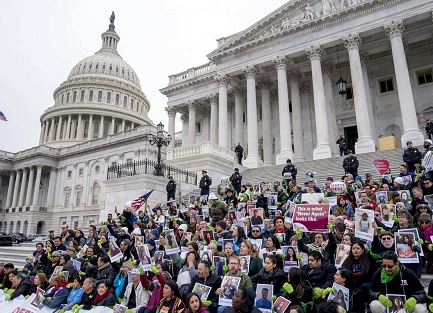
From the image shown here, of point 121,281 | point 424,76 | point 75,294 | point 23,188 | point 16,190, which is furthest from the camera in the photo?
point 16,190

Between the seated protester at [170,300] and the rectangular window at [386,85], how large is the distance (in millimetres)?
29917

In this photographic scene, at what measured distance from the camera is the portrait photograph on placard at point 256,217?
10008mm

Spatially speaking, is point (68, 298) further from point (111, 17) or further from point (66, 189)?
point (111, 17)

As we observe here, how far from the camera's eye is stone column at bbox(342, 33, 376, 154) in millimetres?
23616

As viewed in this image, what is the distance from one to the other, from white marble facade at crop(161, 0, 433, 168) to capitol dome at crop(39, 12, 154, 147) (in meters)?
45.7

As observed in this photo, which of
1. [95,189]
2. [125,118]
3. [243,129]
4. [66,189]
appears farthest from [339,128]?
[125,118]

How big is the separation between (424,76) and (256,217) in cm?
2654

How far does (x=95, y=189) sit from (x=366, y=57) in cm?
4791

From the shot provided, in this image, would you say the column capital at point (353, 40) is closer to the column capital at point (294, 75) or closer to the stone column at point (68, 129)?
the column capital at point (294, 75)

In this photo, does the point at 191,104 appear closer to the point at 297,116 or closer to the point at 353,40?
the point at 297,116

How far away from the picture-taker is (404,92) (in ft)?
76.6

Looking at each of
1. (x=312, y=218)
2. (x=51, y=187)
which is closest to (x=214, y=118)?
(x=312, y=218)

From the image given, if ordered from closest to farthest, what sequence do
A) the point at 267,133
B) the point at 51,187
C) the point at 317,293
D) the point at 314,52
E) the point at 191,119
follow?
1. the point at 317,293
2. the point at 314,52
3. the point at 267,133
4. the point at 191,119
5. the point at 51,187

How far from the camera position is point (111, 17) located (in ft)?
360
